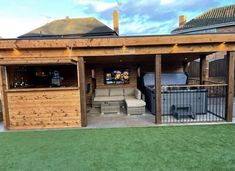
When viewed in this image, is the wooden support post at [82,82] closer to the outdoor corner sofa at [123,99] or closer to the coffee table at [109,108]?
the coffee table at [109,108]

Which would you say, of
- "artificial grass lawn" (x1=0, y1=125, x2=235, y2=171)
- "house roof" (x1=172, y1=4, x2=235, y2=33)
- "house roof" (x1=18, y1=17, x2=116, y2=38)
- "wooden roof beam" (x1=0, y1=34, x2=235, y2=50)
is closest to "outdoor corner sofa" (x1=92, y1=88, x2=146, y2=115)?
"artificial grass lawn" (x1=0, y1=125, x2=235, y2=171)

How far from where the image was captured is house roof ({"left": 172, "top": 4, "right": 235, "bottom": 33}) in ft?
41.5

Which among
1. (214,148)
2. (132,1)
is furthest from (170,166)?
(132,1)

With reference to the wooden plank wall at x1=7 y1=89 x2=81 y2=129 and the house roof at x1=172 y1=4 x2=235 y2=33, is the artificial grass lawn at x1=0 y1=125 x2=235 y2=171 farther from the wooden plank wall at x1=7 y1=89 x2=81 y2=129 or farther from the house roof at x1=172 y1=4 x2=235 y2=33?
the house roof at x1=172 y1=4 x2=235 y2=33

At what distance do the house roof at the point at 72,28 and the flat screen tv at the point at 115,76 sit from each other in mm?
3758

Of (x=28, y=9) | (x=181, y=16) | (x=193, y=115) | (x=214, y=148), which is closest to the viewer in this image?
(x=214, y=148)

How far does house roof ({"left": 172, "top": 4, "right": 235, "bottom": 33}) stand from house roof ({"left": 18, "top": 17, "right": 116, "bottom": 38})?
8039 mm

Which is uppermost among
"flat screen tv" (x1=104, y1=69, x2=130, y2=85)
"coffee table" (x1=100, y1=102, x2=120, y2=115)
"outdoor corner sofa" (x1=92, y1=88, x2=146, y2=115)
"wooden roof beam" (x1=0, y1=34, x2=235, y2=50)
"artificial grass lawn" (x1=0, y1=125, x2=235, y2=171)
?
"wooden roof beam" (x1=0, y1=34, x2=235, y2=50)

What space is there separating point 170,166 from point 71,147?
220 cm

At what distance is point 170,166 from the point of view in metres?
2.94

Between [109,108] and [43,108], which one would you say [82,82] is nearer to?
[43,108]

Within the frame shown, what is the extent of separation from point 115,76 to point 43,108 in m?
4.43

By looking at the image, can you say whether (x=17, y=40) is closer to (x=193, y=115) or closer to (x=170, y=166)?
(x=170, y=166)

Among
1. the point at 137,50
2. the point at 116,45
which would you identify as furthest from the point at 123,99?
the point at 116,45
